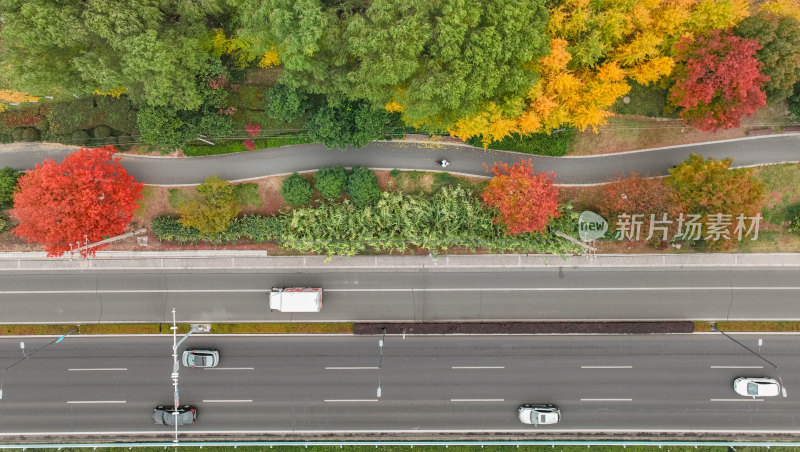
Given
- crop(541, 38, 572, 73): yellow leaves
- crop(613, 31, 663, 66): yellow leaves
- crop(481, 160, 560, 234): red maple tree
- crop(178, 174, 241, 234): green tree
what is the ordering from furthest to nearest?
crop(178, 174, 241, 234): green tree, crop(481, 160, 560, 234): red maple tree, crop(613, 31, 663, 66): yellow leaves, crop(541, 38, 572, 73): yellow leaves

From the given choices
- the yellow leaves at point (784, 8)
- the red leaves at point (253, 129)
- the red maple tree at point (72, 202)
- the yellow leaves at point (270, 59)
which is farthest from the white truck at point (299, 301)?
the yellow leaves at point (784, 8)

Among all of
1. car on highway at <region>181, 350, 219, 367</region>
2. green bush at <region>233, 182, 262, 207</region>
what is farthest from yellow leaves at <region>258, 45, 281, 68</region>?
car on highway at <region>181, 350, 219, 367</region>

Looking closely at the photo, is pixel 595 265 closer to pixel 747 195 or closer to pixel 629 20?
pixel 747 195

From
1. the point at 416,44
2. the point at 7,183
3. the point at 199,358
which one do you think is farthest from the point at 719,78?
the point at 7,183

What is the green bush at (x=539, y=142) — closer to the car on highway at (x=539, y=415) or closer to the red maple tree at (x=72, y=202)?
the car on highway at (x=539, y=415)

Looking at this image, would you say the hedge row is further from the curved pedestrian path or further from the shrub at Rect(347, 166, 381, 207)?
the shrub at Rect(347, 166, 381, 207)

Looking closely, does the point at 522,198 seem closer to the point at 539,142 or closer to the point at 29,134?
the point at 539,142
